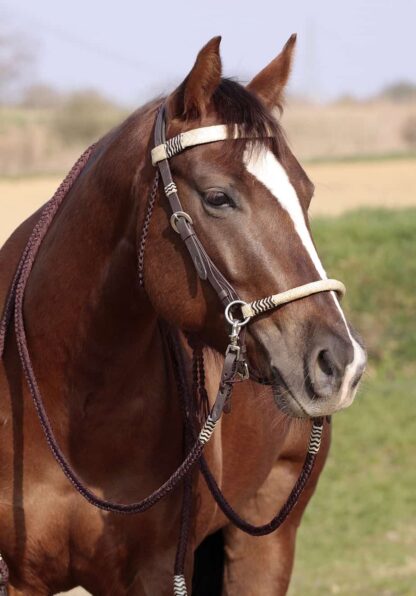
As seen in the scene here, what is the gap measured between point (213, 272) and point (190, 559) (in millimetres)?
1113

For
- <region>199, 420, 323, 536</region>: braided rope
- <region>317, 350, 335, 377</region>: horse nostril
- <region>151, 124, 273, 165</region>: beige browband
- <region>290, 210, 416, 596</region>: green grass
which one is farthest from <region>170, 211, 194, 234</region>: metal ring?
<region>290, 210, 416, 596</region>: green grass

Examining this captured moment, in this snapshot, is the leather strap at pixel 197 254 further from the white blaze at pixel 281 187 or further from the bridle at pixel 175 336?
the white blaze at pixel 281 187

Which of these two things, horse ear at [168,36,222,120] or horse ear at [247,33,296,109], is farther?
horse ear at [247,33,296,109]

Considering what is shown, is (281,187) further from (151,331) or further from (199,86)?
(151,331)

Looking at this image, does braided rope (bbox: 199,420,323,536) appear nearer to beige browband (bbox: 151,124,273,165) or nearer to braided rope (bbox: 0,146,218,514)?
braided rope (bbox: 0,146,218,514)

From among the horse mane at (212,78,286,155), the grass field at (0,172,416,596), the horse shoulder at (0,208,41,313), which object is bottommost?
the grass field at (0,172,416,596)

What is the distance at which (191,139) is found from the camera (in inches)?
114

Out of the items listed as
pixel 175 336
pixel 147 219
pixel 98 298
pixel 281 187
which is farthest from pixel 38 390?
pixel 281 187

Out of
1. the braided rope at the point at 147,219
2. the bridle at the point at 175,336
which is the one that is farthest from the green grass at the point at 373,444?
the braided rope at the point at 147,219

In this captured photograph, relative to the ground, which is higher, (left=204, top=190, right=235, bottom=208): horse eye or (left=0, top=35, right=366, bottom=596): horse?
(left=204, top=190, right=235, bottom=208): horse eye

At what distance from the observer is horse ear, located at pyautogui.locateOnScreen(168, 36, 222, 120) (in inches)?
112

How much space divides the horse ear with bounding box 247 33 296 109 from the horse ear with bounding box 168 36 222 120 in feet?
0.89

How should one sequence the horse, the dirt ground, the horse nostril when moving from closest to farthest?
the horse nostril < the horse < the dirt ground

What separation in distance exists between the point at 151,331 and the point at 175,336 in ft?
0.52
